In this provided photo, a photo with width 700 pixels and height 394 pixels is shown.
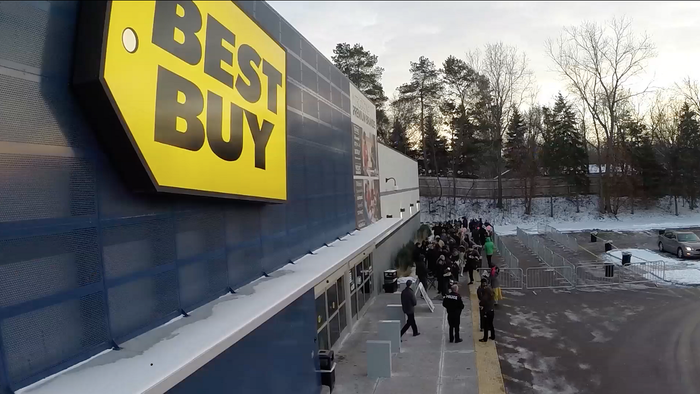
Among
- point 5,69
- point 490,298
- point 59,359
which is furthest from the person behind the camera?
point 490,298

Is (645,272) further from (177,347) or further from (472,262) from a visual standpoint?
(177,347)

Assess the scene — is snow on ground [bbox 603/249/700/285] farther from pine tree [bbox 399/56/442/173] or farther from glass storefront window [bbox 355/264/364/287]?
pine tree [bbox 399/56/442/173]

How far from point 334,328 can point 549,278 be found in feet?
38.0

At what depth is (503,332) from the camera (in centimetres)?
1323

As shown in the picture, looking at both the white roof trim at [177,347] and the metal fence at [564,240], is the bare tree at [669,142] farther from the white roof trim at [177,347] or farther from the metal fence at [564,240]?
the white roof trim at [177,347]

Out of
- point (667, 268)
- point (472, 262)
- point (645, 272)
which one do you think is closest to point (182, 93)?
point (472, 262)

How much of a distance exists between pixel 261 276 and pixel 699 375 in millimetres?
9308

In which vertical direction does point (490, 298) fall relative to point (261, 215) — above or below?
below

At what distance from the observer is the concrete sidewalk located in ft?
32.0

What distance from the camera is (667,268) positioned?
20.9 m

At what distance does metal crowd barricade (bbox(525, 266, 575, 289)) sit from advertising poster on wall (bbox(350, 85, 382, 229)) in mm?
6621

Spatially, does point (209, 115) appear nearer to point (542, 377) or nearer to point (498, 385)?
point (498, 385)

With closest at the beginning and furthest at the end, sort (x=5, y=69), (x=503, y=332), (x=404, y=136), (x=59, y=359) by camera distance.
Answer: (x=5, y=69), (x=59, y=359), (x=503, y=332), (x=404, y=136)

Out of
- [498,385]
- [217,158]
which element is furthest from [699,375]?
[217,158]
